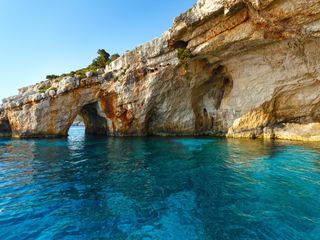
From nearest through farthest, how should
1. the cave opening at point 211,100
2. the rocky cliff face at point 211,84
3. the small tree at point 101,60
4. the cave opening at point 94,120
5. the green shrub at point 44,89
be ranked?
the rocky cliff face at point 211,84
the cave opening at point 211,100
the green shrub at point 44,89
the cave opening at point 94,120
the small tree at point 101,60

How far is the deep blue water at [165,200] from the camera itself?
5203 mm

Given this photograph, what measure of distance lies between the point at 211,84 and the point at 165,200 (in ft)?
72.0

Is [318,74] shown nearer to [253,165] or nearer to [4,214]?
[253,165]

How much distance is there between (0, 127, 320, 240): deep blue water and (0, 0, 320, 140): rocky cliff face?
31.3ft

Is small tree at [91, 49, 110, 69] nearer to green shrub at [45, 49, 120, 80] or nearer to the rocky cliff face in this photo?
green shrub at [45, 49, 120, 80]

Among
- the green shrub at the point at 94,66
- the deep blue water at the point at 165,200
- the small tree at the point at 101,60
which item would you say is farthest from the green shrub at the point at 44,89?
the deep blue water at the point at 165,200

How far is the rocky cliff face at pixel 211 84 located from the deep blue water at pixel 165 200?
9549 millimetres

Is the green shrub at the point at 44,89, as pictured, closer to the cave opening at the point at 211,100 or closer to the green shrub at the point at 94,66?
the green shrub at the point at 94,66

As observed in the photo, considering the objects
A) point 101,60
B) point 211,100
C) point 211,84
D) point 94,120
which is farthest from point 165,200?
point 101,60

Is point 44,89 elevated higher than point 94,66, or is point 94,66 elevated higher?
point 94,66

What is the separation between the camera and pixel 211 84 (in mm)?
26656

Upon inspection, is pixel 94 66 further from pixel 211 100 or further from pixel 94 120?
pixel 211 100

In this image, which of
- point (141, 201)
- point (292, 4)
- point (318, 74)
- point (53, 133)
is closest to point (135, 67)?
point (53, 133)

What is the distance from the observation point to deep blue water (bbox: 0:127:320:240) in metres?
5.20
